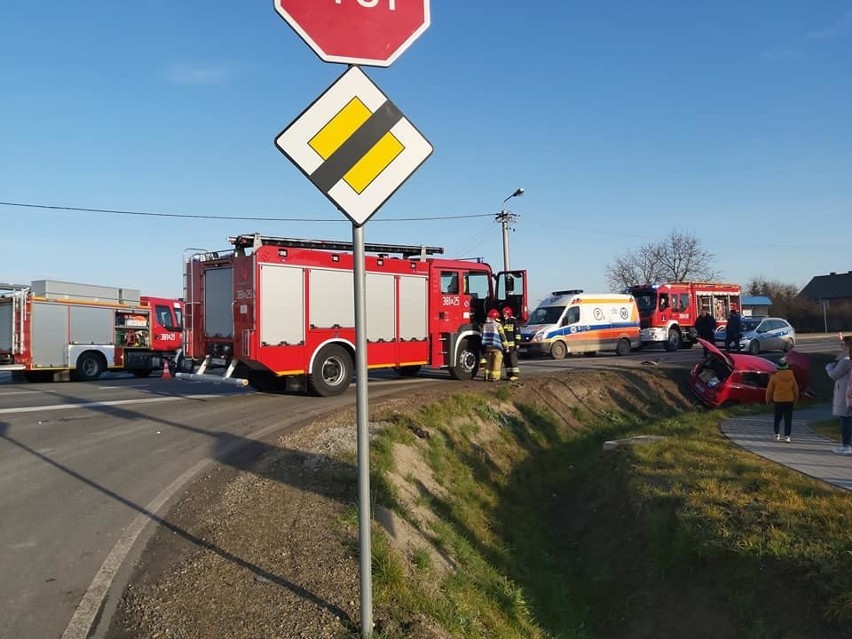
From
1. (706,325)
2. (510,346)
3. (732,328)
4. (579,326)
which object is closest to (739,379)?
(510,346)

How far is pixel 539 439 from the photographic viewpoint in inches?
504

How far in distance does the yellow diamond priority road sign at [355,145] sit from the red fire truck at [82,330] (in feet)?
55.4

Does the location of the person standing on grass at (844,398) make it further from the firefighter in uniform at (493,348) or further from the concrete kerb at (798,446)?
the firefighter in uniform at (493,348)

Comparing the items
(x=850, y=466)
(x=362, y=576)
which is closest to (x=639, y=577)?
(x=850, y=466)

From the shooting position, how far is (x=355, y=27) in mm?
3369

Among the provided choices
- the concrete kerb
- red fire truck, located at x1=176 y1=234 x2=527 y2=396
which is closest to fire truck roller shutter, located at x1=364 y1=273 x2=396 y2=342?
red fire truck, located at x1=176 y1=234 x2=527 y2=396

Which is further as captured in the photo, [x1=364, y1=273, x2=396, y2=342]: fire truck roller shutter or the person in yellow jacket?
[x1=364, y1=273, x2=396, y2=342]: fire truck roller shutter

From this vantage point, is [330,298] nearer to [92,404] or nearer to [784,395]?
[92,404]

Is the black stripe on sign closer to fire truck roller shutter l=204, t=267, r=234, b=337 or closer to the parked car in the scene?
fire truck roller shutter l=204, t=267, r=234, b=337

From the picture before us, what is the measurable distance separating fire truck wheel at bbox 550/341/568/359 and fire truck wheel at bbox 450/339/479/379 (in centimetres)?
925

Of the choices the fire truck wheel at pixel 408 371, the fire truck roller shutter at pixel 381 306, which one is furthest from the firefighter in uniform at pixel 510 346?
the fire truck roller shutter at pixel 381 306

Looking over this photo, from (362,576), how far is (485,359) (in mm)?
13601

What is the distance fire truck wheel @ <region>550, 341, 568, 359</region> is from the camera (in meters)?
25.8

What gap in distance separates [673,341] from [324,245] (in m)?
22.1
